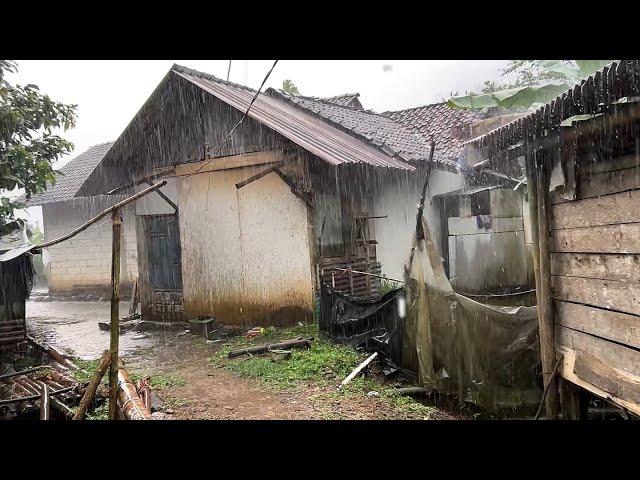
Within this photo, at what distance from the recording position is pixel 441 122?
13289 mm

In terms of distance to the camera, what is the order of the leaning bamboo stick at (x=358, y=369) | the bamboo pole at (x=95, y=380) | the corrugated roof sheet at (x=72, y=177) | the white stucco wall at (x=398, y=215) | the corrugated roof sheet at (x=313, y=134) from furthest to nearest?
the corrugated roof sheet at (x=72, y=177) → the white stucco wall at (x=398, y=215) → the corrugated roof sheet at (x=313, y=134) → the leaning bamboo stick at (x=358, y=369) → the bamboo pole at (x=95, y=380)

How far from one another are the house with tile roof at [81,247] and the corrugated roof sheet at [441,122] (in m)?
8.60

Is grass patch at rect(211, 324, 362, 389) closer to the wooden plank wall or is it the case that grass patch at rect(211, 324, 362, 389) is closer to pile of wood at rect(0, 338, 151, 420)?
pile of wood at rect(0, 338, 151, 420)

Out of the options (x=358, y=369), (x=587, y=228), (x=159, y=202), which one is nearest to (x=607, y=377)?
(x=587, y=228)

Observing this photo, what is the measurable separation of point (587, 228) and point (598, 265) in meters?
0.29

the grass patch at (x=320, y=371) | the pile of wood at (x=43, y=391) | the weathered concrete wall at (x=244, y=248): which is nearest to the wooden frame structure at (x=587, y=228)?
the grass patch at (x=320, y=371)

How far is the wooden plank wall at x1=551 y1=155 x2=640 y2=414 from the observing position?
296 cm

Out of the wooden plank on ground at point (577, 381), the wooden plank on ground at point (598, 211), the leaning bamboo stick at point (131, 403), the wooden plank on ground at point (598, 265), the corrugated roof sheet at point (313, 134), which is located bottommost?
the leaning bamboo stick at point (131, 403)

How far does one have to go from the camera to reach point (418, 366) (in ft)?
16.7

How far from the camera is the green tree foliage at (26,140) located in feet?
19.4

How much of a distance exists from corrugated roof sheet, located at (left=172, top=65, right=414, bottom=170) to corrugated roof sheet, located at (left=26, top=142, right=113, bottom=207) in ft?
17.3

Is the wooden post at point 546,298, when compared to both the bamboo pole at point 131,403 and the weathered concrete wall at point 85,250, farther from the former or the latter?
the weathered concrete wall at point 85,250

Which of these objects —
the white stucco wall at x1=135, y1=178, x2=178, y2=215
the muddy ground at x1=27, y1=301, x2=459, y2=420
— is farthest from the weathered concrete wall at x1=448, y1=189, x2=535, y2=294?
the white stucco wall at x1=135, y1=178, x2=178, y2=215
